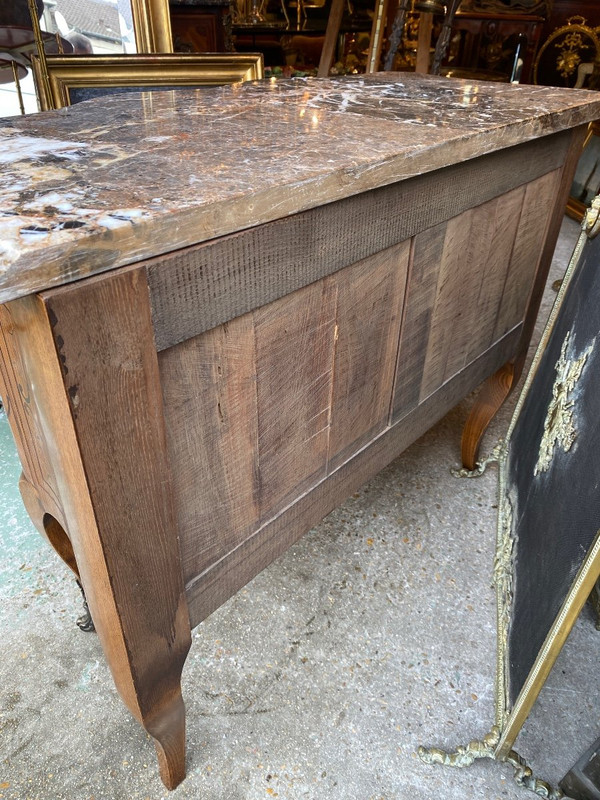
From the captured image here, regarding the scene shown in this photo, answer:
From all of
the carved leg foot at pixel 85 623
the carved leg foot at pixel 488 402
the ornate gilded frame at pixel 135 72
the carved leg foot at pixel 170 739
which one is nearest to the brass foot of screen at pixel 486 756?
the carved leg foot at pixel 170 739

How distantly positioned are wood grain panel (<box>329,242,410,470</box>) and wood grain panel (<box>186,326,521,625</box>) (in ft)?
0.17

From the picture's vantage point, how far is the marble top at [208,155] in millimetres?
514

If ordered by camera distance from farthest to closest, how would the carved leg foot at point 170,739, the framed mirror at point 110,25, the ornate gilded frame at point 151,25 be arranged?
the ornate gilded frame at point 151,25
the framed mirror at point 110,25
the carved leg foot at point 170,739

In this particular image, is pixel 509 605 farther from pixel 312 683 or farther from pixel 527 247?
pixel 527 247

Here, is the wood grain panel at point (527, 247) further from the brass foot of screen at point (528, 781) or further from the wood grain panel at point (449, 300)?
the brass foot of screen at point (528, 781)

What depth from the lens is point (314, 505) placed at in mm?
1020

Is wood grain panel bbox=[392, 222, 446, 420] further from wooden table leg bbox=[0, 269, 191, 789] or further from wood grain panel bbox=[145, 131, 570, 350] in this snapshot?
wooden table leg bbox=[0, 269, 191, 789]

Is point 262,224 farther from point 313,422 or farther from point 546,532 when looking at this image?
point 546,532

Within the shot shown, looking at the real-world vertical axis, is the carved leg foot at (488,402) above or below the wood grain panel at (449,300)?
below

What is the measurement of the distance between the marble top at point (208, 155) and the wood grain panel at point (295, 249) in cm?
3

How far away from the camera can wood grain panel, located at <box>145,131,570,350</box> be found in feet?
2.02

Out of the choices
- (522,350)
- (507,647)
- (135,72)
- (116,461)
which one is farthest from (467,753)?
(135,72)

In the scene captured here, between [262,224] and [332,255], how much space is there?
153 millimetres

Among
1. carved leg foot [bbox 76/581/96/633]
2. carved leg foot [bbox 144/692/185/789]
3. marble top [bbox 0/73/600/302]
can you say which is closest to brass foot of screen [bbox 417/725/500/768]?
carved leg foot [bbox 144/692/185/789]
